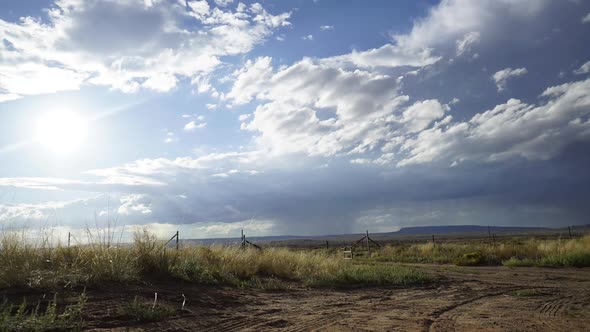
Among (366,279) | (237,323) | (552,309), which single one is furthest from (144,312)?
(366,279)

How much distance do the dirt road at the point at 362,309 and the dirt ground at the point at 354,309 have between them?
0.05ft

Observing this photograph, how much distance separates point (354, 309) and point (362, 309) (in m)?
0.18

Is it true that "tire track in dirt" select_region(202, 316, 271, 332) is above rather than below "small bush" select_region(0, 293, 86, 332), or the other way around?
below

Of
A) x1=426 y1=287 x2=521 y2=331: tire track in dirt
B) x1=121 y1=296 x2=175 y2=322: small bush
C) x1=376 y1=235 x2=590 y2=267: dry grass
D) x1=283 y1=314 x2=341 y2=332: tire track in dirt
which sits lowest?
x1=376 y1=235 x2=590 y2=267: dry grass

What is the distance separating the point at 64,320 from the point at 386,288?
32.2 feet

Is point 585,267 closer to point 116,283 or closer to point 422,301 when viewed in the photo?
point 422,301

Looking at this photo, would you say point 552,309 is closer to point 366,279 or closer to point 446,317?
point 446,317

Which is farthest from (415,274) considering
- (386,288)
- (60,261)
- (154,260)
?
(60,261)

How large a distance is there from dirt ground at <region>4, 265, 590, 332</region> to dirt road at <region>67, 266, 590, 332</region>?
0.6 inches

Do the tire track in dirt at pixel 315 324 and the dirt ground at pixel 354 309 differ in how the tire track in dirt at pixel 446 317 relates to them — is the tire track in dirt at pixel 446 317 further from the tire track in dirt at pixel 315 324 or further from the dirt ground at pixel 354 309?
the tire track in dirt at pixel 315 324

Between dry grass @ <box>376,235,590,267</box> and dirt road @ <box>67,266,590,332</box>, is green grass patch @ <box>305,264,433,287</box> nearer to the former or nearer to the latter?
dirt road @ <box>67,266,590,332</box>

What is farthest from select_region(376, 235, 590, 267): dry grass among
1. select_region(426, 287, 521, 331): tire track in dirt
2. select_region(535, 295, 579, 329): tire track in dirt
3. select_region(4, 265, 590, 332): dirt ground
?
select_region(426, 287, 521, 331): tire track in dirt

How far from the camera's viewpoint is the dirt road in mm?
7402

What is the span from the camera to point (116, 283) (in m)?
9.59
